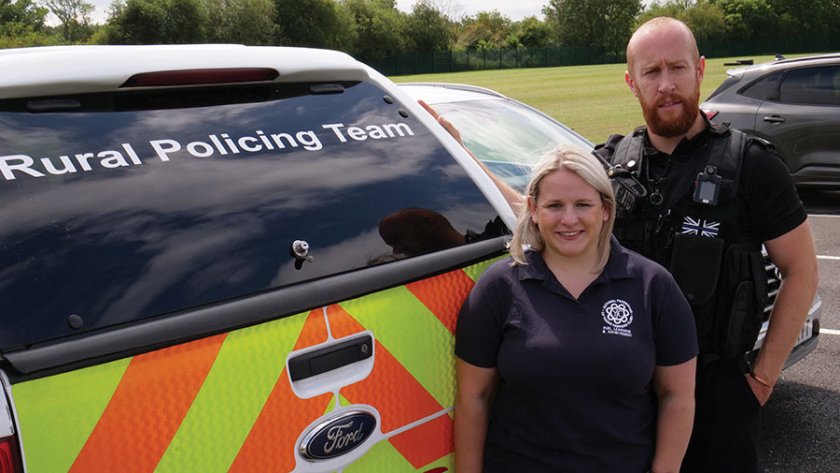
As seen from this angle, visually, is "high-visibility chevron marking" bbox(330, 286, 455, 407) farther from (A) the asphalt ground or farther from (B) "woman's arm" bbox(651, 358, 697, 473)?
(A) the asphalt ground

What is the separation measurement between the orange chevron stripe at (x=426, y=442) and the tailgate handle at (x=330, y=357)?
23cm

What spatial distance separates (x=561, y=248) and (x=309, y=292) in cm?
74

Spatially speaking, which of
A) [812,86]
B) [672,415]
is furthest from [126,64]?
[812,86]

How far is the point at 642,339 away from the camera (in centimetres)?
199

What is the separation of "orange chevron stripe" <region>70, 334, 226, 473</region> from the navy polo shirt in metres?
0.75

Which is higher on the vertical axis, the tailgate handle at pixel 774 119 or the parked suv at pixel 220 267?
the parked suv at pixel 220 267

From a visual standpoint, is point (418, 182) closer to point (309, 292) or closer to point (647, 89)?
point (309, 292)

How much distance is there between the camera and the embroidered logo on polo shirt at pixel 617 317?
6.47ft

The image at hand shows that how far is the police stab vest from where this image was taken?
2.39 m

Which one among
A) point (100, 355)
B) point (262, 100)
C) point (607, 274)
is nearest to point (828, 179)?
point (607, 274)

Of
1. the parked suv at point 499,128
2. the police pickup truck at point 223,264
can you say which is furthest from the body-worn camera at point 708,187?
the parked suv at point 499,128

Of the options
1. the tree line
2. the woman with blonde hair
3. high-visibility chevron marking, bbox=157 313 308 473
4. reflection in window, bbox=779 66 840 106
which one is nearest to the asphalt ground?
the woman with blonde hair

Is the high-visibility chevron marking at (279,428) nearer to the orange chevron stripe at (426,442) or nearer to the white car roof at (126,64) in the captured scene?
the orange chevron stripe at (426,442)

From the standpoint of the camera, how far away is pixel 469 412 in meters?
2.01
